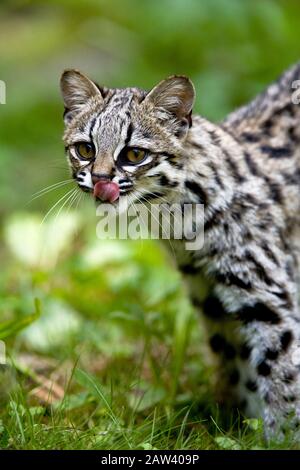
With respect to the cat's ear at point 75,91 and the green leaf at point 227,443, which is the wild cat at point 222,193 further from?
the green leaf at point 227,443

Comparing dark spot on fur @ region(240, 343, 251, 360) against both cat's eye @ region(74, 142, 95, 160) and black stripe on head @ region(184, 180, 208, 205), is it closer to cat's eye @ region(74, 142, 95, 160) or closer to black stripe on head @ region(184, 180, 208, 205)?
black stripe on head @ region(184, 180, 208, 205)

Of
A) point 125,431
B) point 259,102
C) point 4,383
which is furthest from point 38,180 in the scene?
point 125,431

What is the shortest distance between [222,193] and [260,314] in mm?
850

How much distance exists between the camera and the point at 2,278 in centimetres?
872

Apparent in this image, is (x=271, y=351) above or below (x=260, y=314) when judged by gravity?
below

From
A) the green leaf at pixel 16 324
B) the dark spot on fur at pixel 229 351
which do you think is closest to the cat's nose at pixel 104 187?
the green leaf at pixel 16 324

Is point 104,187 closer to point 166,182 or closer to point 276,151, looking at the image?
point 166,182

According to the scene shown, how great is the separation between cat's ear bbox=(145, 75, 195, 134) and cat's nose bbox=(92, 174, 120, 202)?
712mm

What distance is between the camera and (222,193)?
617 centimetres

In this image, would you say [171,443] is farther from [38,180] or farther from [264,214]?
[38,180]

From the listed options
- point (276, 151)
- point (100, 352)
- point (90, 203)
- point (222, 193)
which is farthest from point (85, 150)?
point (90, 203)

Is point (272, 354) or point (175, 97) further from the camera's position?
point (272, 354)

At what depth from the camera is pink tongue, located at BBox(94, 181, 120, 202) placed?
5492 millimetres

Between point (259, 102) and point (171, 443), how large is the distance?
2.84m
